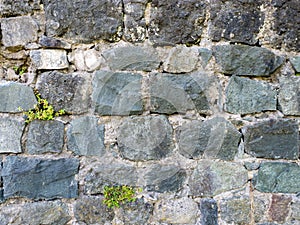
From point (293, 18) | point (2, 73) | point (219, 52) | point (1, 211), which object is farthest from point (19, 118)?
point (293, 18)

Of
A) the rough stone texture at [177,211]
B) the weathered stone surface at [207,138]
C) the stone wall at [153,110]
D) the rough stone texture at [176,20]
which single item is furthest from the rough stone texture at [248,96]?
the rough stone texture at [177,211]

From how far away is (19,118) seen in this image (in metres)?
1.82

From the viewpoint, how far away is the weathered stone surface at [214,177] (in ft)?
6.21

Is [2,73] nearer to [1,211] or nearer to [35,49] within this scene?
[35,49]

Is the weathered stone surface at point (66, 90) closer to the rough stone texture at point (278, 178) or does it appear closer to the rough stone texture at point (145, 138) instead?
the rough stone texture at point (145, 138)

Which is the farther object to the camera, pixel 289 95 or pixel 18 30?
pixel 289 95

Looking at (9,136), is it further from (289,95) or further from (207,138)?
(289,95)

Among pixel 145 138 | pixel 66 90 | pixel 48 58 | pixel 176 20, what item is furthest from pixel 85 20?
pixel 145 138

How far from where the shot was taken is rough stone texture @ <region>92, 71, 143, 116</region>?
71.7 inches

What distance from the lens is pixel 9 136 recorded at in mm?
1805

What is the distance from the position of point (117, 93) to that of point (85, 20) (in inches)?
17.0

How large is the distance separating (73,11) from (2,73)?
0.52 metres

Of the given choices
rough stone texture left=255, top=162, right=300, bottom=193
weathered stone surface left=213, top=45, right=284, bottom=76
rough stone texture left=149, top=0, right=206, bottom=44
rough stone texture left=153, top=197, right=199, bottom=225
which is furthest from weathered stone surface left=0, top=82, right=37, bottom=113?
rough stone texture left=255, top=162, right=300, bottom=193

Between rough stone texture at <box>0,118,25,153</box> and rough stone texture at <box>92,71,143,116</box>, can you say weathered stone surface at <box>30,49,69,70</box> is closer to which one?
rough stone texture at <box>92,71,143,116</box>
